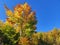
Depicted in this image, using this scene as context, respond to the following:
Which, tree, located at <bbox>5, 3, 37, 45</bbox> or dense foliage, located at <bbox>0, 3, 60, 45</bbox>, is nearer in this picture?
dense foliage, located at <bbox>0, 3, 60, 45</bbox>

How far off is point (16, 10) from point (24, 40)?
8.56 meters

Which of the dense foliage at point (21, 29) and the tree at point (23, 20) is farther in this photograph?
the tree at point (23, 20)

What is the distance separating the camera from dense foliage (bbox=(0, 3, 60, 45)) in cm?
3306

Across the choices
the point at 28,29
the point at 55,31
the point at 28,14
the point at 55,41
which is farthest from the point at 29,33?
the point at 55,31

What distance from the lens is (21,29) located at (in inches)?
1449

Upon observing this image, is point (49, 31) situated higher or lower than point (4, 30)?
higher

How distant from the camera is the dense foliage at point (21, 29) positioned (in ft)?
108

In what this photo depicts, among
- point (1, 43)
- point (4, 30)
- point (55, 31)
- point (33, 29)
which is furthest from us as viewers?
point (55, 31)

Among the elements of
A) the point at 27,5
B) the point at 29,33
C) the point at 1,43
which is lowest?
the point at 1,43

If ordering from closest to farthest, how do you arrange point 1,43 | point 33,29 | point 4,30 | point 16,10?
point 1,43, point 4,30, point 33,29, point 16,10

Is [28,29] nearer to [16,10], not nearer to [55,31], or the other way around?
[16,10]

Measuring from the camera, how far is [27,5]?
42.0 meters

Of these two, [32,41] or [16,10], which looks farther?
[16,10]

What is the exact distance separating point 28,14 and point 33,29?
2.97 metres
